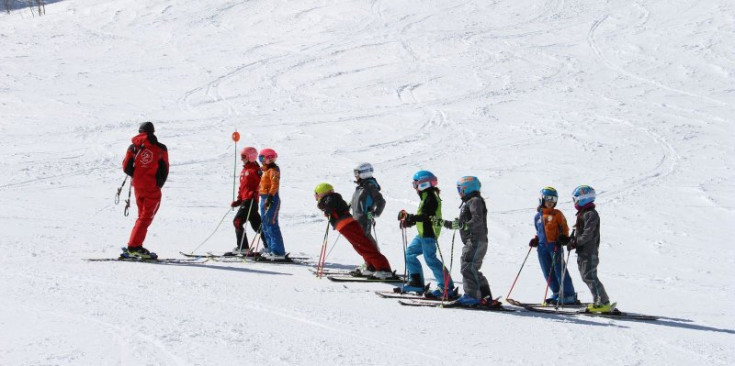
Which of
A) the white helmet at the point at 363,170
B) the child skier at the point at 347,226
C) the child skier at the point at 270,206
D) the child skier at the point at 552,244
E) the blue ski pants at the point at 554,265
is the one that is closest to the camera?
the child skier at the point at 552,244

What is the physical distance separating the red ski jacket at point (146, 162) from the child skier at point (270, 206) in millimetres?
1344

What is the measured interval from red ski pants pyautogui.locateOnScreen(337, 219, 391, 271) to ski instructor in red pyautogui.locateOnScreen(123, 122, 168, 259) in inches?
97.7

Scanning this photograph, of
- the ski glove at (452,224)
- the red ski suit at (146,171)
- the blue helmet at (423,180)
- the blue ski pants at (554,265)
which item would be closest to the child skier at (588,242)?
the blue ski pants at (554,265)

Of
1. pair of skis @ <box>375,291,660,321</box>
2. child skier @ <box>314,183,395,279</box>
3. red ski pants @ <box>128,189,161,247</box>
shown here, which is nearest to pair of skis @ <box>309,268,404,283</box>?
child skier @ <box>314,183,395,279</box>

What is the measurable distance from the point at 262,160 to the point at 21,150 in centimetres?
1053

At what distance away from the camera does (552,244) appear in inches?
362

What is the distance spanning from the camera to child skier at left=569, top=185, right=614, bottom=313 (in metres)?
8.34

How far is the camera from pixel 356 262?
1102cm

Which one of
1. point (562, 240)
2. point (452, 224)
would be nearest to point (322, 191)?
point (452, 224)

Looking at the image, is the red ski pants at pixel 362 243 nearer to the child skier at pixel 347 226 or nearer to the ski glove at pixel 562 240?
the child skier at pixel 347 226

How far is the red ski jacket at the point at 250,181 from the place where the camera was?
11086 mm

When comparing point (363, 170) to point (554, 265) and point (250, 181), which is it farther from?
point (554, 265)

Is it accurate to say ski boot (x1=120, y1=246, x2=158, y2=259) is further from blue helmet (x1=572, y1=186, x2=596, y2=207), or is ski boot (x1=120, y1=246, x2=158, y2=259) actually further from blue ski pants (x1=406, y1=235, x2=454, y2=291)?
blue helmet (x1=572, y1=186, x2=596, y2=207)

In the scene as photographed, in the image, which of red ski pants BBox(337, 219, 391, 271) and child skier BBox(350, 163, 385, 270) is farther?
child skier BBox(350, 163, 385, 270)
